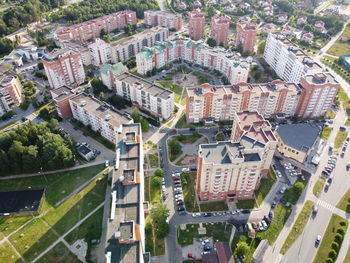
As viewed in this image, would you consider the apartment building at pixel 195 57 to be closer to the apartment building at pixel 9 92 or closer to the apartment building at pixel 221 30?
the apartment building at pixel 221 30

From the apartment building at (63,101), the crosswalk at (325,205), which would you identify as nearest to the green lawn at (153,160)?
the apartment building at (63,101)

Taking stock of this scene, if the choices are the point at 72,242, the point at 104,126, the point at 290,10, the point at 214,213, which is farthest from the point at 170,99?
the point at 290,10

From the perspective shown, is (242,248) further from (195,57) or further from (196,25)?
(196,25)

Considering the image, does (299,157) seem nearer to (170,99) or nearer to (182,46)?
(170,99)

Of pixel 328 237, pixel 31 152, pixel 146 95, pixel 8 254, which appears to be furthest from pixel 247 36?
pixel 8 254

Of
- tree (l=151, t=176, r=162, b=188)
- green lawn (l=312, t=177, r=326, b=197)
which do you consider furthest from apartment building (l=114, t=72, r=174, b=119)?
green lawn (l=312, t=177, r=326, b=197)
